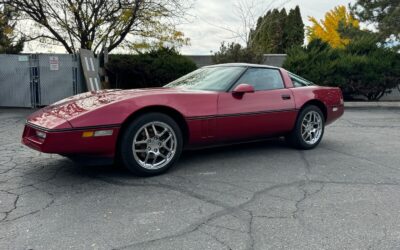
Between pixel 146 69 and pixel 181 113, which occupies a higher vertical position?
pixel 146 69

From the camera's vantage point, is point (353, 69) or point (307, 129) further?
point (353, 69)

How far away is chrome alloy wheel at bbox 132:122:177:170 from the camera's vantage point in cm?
420

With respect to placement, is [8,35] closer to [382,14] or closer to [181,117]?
[181,117]

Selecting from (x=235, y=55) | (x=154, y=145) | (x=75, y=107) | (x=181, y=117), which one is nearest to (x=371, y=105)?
(x=235, y=55)

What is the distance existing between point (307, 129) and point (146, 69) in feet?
25.5

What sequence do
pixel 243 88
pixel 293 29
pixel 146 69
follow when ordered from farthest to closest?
pixel 293 29
pixel 146 69
pixel 243 88

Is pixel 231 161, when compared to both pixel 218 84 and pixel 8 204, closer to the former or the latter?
pixel 218 84

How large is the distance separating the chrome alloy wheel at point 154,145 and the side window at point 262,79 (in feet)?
4.40

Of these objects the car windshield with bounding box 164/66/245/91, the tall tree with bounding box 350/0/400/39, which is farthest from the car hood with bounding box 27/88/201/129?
the tall tree with bounding box 350/0/400/39

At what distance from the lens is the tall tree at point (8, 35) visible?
1285cm

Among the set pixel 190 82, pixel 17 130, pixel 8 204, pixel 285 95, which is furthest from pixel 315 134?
pixel 17 130

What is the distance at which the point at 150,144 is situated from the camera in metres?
4.26

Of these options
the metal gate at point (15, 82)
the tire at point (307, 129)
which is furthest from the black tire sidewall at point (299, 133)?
the metal gate at point (15, 82)

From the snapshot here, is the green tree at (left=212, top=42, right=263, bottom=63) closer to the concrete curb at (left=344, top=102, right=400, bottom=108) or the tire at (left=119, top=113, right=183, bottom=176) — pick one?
the concrete curb at (left=344, top=102, right=400, bottom=108)
